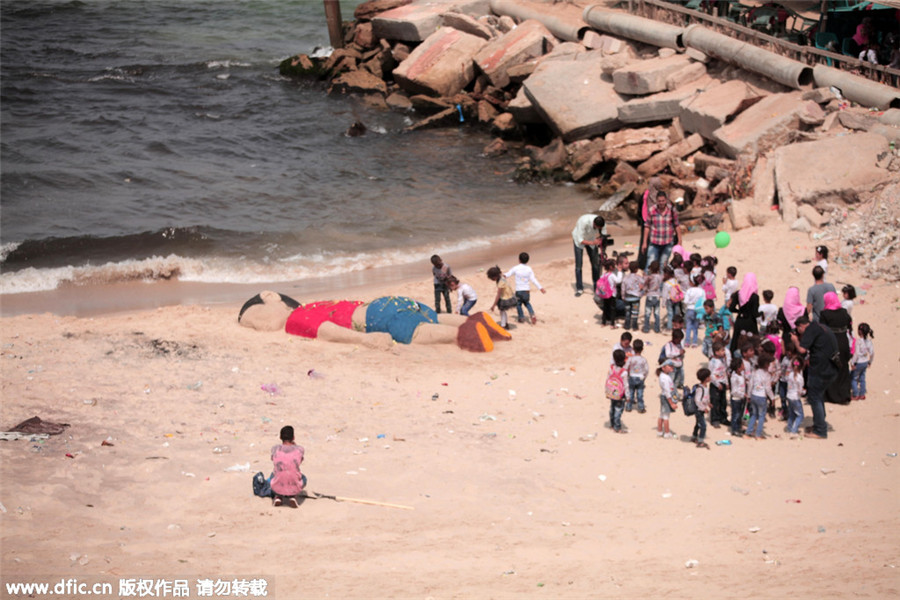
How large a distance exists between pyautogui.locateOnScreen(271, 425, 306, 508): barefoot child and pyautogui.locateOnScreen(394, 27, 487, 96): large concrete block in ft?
60.3

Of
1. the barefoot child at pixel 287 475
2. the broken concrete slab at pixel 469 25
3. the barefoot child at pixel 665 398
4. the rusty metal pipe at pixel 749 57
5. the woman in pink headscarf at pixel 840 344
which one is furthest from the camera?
the broken concrete slab at pixel 469 25

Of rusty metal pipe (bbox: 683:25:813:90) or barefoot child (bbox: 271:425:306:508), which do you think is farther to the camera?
rusty metal pipe (bbox: 683:25:813:90)

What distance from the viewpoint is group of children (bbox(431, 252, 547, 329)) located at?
40.2ft

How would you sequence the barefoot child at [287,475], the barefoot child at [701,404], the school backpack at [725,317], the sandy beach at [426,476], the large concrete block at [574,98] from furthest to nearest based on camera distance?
the large concrete block at [574,98]
the school backpack at [725,317]
the barefoot child at [701,404]
the barefoot child at [287,475]
the sandy beach at [426,476]

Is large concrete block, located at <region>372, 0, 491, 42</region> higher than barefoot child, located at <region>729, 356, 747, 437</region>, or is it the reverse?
large concrete block, located at <region>372, 0, 491, 42</region>

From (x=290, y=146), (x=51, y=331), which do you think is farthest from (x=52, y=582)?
(x=290, y=146)

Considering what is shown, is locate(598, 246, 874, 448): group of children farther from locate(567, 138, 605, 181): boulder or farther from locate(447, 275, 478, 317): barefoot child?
locate(567, 138, 605, 181): boulder

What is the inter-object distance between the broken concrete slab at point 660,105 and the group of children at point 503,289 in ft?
27.3

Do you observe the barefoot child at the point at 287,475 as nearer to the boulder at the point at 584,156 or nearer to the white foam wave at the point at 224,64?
the boulder at the point at 584,156

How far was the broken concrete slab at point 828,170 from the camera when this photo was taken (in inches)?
564

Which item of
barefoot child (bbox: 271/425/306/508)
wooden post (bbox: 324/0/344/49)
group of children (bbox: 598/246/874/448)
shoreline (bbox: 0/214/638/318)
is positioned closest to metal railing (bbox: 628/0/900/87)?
shoreline (bbox: 0/214/638/318)

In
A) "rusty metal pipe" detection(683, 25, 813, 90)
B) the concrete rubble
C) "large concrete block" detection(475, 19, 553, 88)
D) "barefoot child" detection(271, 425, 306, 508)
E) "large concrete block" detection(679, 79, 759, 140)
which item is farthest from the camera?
"large concrete block" detection(475, 19, 553, 88)

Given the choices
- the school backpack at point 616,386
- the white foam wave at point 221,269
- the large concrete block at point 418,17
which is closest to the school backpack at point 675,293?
the school backpack at point 616,386

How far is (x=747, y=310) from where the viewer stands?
10.7 metres
